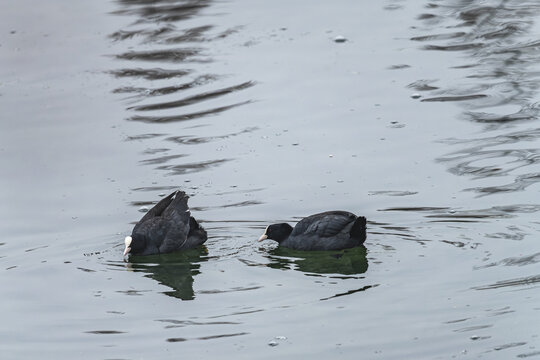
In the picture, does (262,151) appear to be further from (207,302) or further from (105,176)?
(207,302)

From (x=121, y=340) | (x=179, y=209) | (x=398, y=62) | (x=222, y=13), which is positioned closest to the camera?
(x=121, y=340)

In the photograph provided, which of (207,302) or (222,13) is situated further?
(222,13)

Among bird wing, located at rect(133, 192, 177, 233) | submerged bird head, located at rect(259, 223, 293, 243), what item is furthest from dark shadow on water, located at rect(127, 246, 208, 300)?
submerged bird head, located at rect(259, 223, 293, 243)

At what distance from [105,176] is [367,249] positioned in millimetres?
3580

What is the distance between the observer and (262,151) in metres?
13.0

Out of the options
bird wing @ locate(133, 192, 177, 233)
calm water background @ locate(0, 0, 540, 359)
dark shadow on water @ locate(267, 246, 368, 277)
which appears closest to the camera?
calm water background @ locate(0, 0, 540, 359)

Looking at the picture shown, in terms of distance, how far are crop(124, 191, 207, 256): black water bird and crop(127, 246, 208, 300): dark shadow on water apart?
7 cm

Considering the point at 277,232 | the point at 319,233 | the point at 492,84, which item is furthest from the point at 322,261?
the point at 492,84

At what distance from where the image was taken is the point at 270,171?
12.4 meters

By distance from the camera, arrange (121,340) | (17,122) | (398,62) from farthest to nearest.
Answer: (398,62), (17,122), (121,340)

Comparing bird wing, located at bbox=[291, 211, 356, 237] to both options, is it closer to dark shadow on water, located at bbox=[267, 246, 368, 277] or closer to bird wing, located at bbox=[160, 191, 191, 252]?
dark shadow on water, located at bbox=[267, 246, 368, 277]

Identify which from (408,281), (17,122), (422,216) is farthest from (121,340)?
(17,122)

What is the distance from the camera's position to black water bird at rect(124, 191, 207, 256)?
420 inches

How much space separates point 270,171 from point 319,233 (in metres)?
1.99
